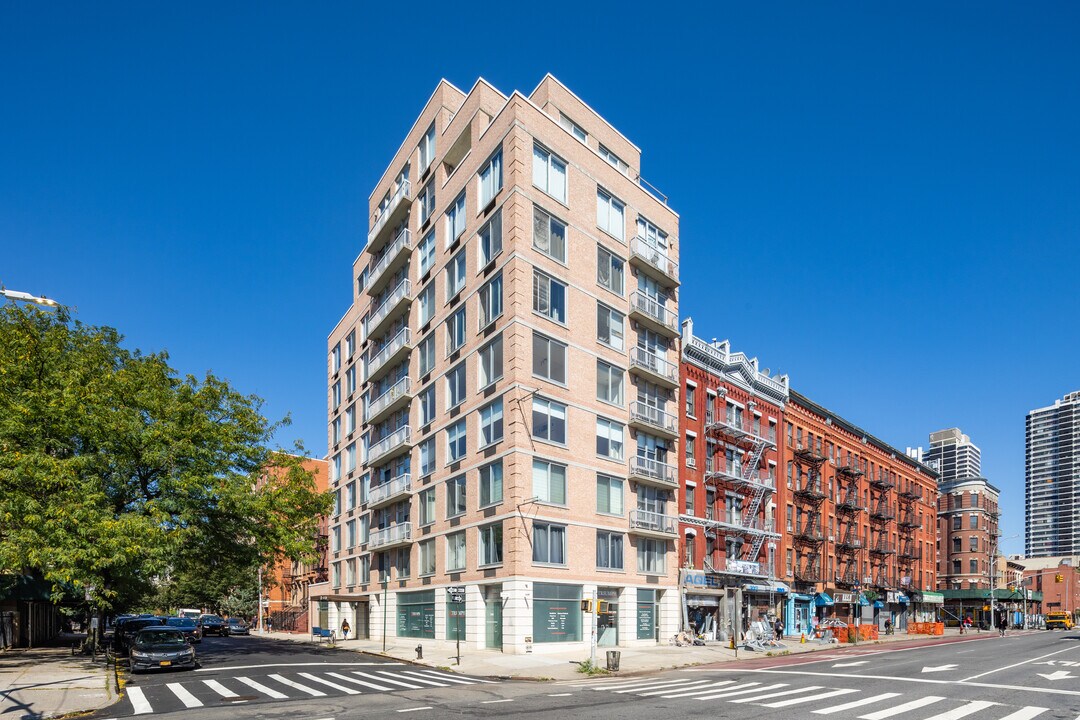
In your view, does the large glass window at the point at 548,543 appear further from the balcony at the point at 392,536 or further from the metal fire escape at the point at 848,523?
the metal fire escape at the point at 848,523

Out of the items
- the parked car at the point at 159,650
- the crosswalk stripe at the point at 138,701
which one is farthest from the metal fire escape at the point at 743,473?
the crosswalk stripe at the point at 138,701

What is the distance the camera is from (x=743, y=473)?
5478 cm

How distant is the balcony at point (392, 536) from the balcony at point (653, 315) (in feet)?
61.7

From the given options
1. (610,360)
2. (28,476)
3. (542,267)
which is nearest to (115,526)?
(28,476)

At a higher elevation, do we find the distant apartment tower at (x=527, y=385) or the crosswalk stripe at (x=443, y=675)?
the distant apartment tower at (x=527, y=385)

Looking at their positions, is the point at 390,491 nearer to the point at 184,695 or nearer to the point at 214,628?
the point at 214,628

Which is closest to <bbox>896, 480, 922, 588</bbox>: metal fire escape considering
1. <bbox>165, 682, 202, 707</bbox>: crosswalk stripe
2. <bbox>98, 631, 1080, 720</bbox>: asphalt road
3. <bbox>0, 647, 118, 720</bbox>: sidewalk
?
<bbox>98, 631, 1080, 720</bbox>: asphalt road

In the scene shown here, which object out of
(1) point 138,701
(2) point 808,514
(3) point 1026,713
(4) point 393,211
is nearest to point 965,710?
(3) point 1026,713

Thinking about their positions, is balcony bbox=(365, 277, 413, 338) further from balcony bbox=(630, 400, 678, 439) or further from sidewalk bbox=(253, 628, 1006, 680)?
sidewalk bbox=(253, 628, 1006, 680)

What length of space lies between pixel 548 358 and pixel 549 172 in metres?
9.92

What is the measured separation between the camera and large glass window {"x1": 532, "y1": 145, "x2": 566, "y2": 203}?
41344 millimetres

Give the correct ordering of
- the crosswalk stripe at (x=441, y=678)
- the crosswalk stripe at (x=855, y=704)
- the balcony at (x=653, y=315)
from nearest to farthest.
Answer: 1. the crosswalk stripe at (x=855, y=704)
2. the crosswalk stripe at (x=441, y=678)
3. the balcony at (x=653, y=315)

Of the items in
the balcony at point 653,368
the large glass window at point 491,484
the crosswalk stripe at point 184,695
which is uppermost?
the balcony at point 653,368

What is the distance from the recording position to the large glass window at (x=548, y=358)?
39531mm
